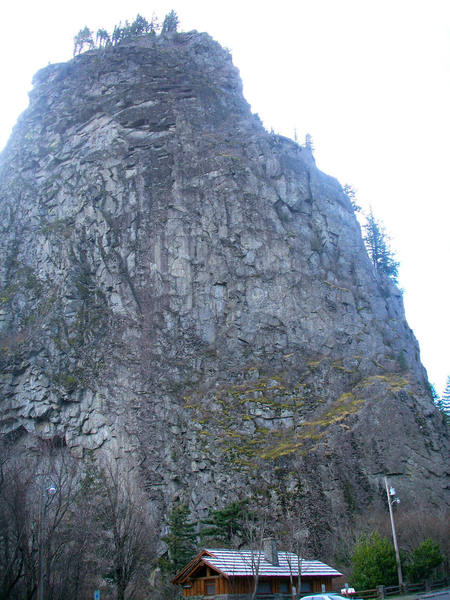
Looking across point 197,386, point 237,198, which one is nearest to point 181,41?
point 237,198

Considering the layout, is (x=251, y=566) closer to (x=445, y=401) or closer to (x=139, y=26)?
(x=445, y=401)

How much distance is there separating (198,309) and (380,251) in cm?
3504

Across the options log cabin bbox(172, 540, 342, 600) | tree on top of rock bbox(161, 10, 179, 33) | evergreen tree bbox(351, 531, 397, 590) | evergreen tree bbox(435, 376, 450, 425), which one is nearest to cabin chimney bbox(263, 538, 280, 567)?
log cabin bbox(172, 540, 342, 600)

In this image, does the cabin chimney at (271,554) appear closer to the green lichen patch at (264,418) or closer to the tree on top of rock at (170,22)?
the green lichen patch at (264,418)

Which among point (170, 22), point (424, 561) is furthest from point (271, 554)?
point (170, 22)

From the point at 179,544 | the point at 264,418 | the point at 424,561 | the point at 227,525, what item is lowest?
the point at 424,561

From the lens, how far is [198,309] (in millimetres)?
65750

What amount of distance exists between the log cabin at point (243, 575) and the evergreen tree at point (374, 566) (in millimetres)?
1730

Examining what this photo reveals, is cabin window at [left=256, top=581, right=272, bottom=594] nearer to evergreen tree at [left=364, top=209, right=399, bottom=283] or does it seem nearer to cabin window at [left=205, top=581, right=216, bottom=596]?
cabin window at [left=205, top=581, right=216, bottom=596]

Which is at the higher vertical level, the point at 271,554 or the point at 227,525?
the point at 227,525

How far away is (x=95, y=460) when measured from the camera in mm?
55344

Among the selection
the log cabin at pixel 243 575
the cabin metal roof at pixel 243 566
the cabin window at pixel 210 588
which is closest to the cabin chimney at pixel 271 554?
the log cabin at pixel 243 575

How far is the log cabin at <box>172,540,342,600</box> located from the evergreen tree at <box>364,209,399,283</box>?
54502mm

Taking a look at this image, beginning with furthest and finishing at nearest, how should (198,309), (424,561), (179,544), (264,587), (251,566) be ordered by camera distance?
(198,309) → (179,544) → (424,561) → (264,587) → (251,566)
